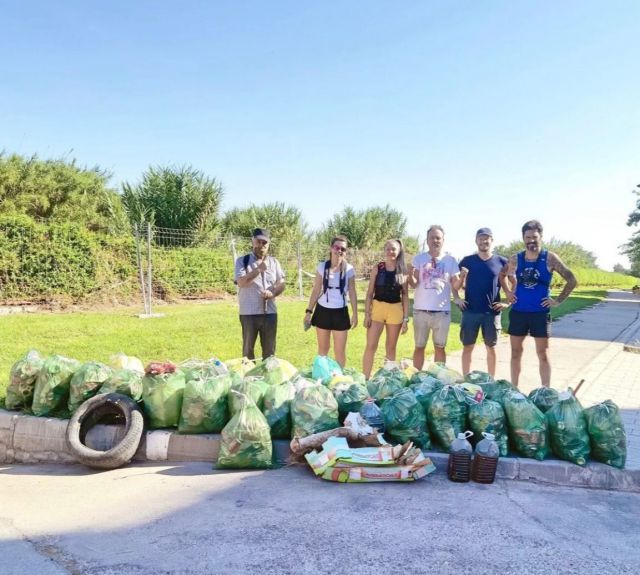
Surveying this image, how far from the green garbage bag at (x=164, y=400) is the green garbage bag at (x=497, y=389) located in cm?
274

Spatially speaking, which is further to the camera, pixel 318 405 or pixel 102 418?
pixel 102 418

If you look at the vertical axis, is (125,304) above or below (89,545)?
above

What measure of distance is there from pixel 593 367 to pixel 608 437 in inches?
212

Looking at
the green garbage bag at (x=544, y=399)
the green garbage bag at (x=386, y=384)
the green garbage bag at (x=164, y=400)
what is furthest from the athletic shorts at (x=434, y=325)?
the green garbage bag at (x=164, y=400)

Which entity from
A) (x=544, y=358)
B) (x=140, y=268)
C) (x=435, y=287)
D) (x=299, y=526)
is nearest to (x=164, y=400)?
(x=299, y=526)

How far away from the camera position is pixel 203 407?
4441 millimetres

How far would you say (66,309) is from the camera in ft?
45.6

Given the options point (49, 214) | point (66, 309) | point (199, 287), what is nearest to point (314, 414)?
point (66, 309)

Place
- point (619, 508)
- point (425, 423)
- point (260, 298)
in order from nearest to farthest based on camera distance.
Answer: point (619, 508), point (425, 423), point (260, 298)

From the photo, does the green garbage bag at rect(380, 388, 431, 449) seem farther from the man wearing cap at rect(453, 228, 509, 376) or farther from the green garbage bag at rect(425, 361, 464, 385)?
the man wearing cap at rect(453, 228, 509, 376)

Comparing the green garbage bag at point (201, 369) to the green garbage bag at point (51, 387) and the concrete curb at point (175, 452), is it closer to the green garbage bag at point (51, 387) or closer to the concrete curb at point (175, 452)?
the concrete curb at point (175, 452)

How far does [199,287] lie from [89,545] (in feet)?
51.0

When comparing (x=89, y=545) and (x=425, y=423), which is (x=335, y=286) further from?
(x=89, y=545)

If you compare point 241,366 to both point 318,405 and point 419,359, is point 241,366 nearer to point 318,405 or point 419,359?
point 318,405
